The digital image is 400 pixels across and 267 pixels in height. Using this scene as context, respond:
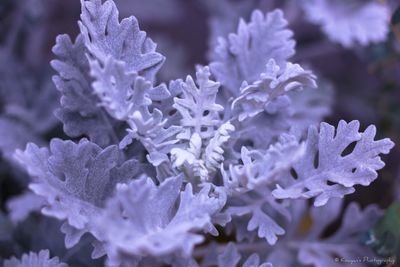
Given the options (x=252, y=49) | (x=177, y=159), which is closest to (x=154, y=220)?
(x=177, y=159)

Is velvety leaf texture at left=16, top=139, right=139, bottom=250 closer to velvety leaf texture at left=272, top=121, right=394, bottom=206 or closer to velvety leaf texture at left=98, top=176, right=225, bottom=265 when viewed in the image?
velvety leaf texture at left=98, top=176, right=225, bottom=265

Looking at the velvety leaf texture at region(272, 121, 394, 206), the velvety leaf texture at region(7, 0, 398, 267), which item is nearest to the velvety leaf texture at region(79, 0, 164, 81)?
the velvety leaf texture at region(7, 0, 398, 267)

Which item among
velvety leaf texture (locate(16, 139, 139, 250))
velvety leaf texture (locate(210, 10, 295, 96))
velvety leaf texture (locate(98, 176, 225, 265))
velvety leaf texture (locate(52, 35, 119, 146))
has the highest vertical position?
velvety leaf texture (locate(210, 10, 295, 96))

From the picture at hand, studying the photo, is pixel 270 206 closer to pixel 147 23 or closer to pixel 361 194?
pixel 361 194

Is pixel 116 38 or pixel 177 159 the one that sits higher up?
pixel 116 38

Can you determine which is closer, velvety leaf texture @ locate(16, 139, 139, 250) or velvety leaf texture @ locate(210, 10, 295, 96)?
velvety leaf texture @ locate(16, 139, 139, 250)

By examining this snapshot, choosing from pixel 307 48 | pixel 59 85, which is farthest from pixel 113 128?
pixel 307 48

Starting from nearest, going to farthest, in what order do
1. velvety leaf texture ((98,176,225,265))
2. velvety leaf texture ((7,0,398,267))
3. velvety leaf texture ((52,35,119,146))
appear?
velvety leaf texture ((98,176,225,265)) < velvety leaf texture ((7,0,398,267)) < velvety leaf texture ((52,35,119,146))

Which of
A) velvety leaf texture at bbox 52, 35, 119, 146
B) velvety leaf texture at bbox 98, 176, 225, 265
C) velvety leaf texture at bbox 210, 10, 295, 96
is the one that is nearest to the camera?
velvety leaf texture at bbox 98, 176, 225, 265

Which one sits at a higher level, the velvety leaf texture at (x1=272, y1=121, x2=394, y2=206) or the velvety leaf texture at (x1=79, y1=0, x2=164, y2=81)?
the velvety leaf texture at (x1=79, y1=0, x2=164, y2=81)

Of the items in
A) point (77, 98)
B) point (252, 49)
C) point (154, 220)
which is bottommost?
point (154, 220)

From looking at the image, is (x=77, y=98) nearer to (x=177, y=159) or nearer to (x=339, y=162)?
(x=177, y=159)
